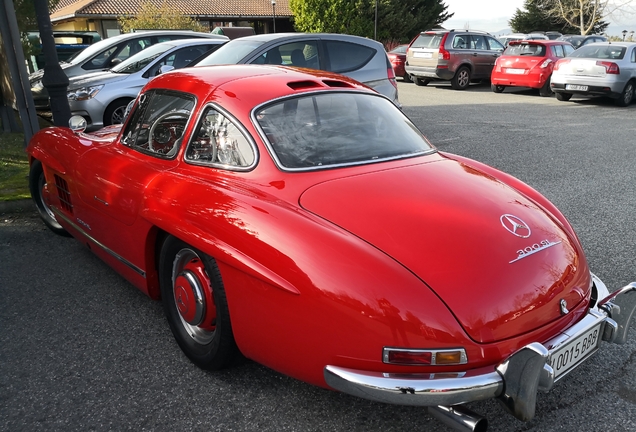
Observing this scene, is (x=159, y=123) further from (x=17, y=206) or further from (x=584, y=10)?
(x=584, y=10)

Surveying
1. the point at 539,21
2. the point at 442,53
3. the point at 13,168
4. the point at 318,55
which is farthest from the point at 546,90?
the point at 539,21

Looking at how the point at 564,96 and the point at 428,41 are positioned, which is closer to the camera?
the point at 564,96

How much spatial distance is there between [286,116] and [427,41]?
14.2m

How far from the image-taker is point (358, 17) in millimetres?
33312

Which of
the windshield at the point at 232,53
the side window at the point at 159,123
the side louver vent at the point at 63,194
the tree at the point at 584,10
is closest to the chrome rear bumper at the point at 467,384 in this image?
the side window at the point at 159,123

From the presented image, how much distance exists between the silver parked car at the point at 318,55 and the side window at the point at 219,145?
4.40 metres

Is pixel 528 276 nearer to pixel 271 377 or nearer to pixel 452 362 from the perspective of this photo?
pixel 452 362

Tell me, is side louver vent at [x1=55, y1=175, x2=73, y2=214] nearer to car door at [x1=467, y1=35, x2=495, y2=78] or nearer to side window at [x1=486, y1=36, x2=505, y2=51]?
car door at [x1=467, y1=35, x2=495, y2=78]

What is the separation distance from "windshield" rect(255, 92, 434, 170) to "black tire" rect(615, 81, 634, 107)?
11.8 meters

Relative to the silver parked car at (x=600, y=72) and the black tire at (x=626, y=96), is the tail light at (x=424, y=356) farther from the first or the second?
the black tire at (x=626, y=96)

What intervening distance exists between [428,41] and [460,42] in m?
0.98

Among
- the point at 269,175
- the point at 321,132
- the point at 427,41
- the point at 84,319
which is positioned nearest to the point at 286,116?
the point at 321,132

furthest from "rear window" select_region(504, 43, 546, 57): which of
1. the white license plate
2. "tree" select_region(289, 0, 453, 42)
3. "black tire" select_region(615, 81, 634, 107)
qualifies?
"tree" select_region(289, 0, 453, 42)

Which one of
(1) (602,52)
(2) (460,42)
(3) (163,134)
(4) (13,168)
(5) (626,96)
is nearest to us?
(3) (163,134)
